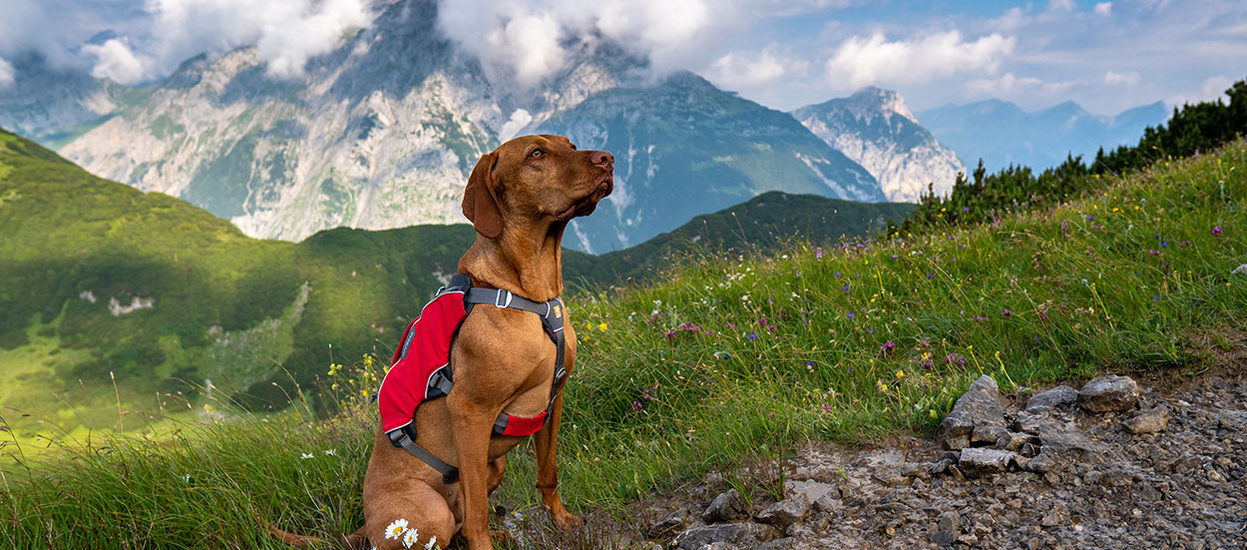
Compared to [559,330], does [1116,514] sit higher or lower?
lower

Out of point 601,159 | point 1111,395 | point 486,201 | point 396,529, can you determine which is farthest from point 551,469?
point 1111,395

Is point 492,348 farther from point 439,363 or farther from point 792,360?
point 792,360

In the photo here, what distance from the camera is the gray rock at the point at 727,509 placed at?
339 cm

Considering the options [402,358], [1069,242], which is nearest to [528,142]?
[402,358]

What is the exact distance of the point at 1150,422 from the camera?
3.50m

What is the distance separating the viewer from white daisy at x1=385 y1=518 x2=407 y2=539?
298 centimetres

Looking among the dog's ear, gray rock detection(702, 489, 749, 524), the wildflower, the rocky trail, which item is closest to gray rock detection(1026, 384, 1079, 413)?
the rocky trail

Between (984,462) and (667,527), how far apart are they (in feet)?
5.54

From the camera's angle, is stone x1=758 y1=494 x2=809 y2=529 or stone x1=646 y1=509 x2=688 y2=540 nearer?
stone x1=758 y1=494 x2=809 y2=529

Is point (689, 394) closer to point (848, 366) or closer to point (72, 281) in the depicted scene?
point (848, 366)

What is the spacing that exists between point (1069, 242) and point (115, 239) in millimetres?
253731

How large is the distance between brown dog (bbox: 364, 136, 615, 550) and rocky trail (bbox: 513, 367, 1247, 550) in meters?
0.65

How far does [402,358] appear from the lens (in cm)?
347

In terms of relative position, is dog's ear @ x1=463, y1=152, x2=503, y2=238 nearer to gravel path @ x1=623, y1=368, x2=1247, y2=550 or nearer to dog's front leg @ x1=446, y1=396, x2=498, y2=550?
dog's front leg @ x1=446, y1=396, x2=498, y2=550
